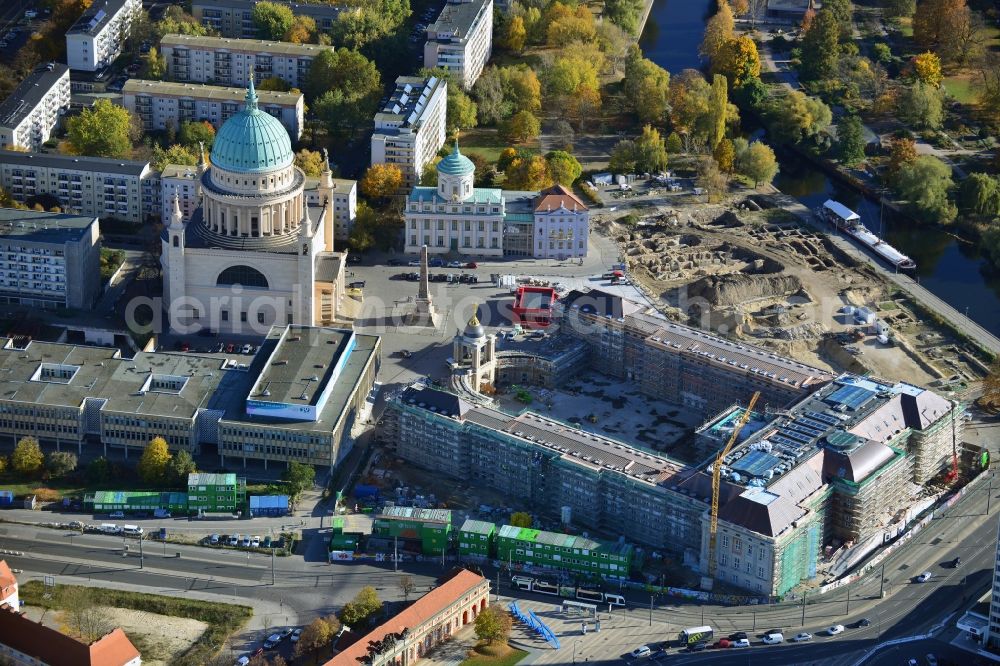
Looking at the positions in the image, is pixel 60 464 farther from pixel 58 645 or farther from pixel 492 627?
pixel 492 627

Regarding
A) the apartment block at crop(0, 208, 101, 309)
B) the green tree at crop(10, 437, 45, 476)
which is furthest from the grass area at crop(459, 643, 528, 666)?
the apartment block at crop(0, 208, 101, 309)

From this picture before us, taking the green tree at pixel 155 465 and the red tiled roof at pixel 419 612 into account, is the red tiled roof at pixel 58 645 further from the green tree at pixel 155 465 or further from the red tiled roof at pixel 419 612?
the green tree at pixel 155 465

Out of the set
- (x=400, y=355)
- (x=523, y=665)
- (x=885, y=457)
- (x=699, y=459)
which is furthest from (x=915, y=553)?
(x=400, y=355)

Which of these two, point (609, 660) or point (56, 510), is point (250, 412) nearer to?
point (56, 510)

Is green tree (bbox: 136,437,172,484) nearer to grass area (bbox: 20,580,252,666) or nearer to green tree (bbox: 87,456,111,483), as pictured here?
green tree (bbox: 87,456,111,483)

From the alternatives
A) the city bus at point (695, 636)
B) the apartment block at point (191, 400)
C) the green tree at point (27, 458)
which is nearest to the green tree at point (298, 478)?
the apartment block at point (191, 400)

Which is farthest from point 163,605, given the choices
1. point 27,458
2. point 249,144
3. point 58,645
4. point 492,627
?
point 249,144
